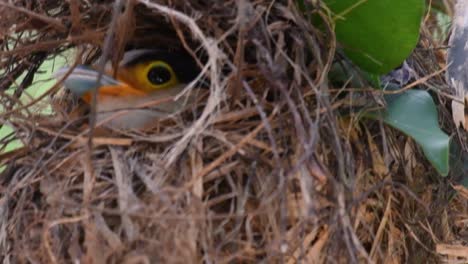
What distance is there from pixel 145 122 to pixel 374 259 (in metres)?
0.39

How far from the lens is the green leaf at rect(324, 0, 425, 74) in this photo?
110cm

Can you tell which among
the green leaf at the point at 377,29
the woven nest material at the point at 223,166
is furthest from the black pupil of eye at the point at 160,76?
the green leaf at the point at 377,29

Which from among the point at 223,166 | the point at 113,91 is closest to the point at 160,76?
the point at 113,91

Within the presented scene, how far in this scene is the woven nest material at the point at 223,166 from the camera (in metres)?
0.96

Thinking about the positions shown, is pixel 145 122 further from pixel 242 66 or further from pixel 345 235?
Result: pixel 345 235

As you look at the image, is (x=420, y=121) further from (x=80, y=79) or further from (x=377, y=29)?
(x=80, y=79)

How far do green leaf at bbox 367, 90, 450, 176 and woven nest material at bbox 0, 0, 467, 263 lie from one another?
0.03 meters

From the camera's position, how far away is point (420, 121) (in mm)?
1148

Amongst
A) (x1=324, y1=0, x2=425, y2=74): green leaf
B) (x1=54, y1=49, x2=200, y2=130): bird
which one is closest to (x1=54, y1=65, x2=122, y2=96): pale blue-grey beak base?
(x1=54, y1=49, x2=200, y2=130): bird

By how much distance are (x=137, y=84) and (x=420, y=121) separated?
1.49 ft

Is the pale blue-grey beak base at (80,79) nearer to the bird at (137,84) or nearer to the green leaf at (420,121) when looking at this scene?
the bird at (137,84)

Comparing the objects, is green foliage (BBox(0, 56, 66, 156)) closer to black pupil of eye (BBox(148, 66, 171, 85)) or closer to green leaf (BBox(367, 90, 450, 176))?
black pupil of eye (BBox(148, 66, 171, 85))

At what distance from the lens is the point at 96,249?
0.95 meters

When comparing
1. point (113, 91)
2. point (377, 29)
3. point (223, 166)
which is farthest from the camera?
point (113, 91)
